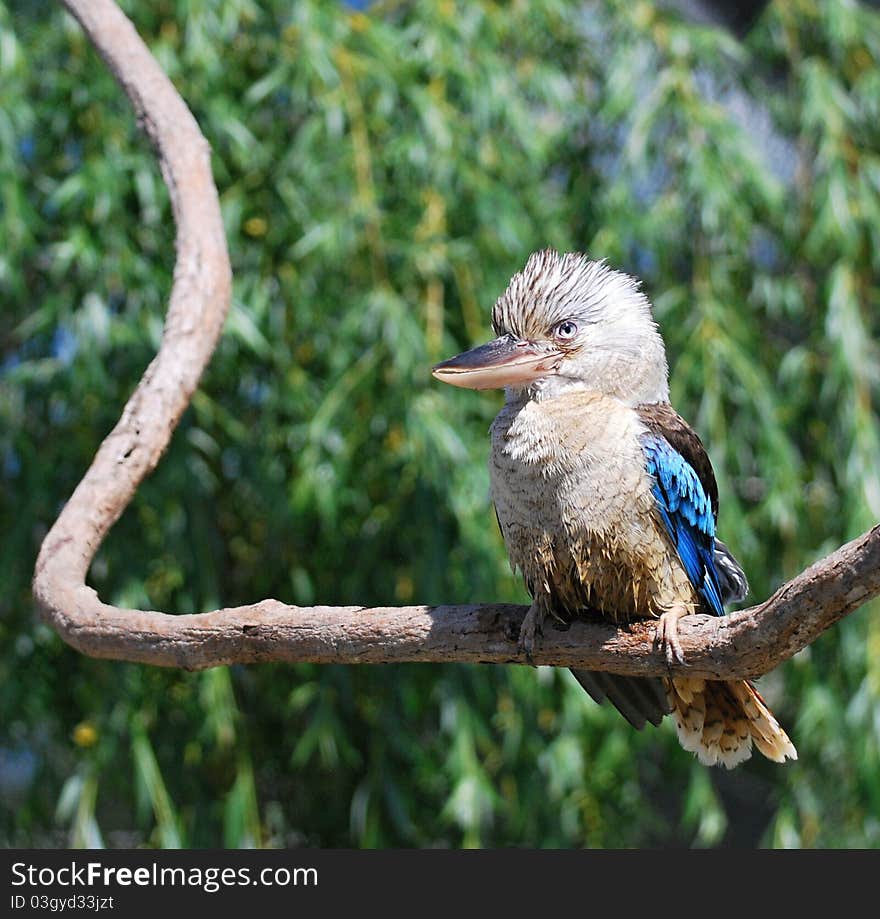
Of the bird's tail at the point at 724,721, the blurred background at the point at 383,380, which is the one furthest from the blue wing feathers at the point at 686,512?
the blurred background at the point at 383,380

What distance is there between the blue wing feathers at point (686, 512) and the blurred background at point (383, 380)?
2.42 feet

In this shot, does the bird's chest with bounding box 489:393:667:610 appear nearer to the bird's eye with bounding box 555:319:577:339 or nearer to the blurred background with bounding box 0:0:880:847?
the bird's eye with bounding box 555:319:577:339

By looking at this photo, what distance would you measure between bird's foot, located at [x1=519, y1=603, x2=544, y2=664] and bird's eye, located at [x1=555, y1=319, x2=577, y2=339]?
38cm

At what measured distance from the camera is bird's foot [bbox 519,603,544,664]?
1.57 metres

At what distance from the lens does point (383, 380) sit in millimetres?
2588

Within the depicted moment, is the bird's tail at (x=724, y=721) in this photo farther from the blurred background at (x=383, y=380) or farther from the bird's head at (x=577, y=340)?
the blurred background at (x=383, y=380)

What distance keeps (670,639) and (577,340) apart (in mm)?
459

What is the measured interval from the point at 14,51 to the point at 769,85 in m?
1.70

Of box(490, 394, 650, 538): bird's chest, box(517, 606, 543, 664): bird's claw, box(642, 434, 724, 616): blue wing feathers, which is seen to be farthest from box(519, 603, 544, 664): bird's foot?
box(642, 434, 724, 616): blue wing feathers

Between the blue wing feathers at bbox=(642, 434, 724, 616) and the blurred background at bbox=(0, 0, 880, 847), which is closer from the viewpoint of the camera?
the blue wing feathers at bbox=(642, 434, 724, 616)

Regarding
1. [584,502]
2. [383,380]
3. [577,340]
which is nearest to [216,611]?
[584,502]

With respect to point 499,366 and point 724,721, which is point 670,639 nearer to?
point 724,721

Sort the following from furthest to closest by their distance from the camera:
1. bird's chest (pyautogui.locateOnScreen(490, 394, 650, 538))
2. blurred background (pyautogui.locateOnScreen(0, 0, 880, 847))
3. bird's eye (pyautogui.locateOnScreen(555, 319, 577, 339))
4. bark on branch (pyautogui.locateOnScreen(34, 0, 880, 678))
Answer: blurred background (pyautogui.locateOnScreen(0, 0, 880, 847)), bird's eye (pyautogui.locateOnScreen(555, 319, 577, 339)), bird's chest (pyautogui.locateOnScreen(490, 394, 650, 538)), bark on branch (pyautogui.locateOnScreen(34, 0, 880, 678))

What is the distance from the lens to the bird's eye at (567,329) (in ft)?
5.84
